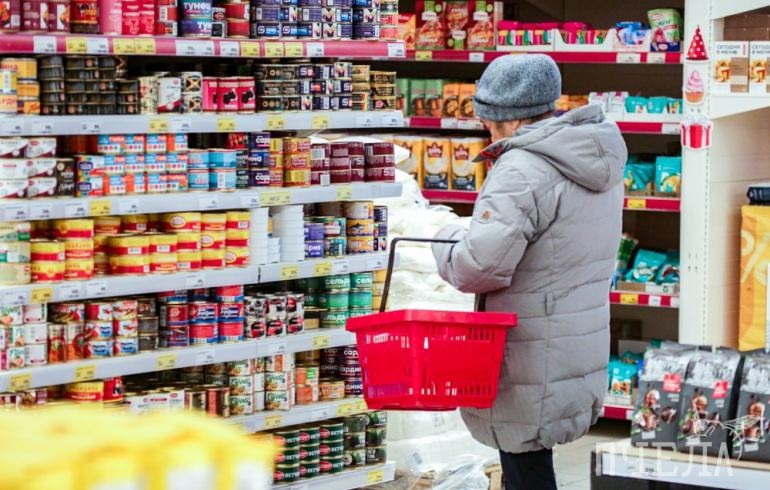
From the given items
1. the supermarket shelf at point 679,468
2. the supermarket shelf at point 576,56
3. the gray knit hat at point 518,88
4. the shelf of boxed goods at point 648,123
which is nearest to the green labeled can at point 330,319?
the supermarket shelf at point 679,468

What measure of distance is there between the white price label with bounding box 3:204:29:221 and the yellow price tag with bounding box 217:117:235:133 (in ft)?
2.61

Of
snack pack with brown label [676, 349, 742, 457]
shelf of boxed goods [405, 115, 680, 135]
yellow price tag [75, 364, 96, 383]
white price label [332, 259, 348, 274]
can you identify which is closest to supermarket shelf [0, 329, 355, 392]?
yellow price tag [75, 364, 96, 383]

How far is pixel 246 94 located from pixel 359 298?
93cm

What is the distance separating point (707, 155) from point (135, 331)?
3.40m

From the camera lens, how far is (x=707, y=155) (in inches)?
280

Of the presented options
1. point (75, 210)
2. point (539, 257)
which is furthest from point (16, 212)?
point (539, 257)

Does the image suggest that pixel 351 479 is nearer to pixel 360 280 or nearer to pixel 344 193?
pixel 360 280

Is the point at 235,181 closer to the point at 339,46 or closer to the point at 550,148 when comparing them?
the point at 339,46

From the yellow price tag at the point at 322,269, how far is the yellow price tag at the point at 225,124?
2.08 ft

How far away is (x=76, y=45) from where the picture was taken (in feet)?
14.8

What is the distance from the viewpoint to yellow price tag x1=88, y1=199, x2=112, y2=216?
462 centimetres

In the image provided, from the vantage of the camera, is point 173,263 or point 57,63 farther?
point 173,263

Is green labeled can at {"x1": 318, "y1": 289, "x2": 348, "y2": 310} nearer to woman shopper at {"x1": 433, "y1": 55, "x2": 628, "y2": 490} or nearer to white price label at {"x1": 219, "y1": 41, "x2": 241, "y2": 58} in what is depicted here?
white price label at {"x1": 219, "y1": 41, "x2": 241, "y2": 58}

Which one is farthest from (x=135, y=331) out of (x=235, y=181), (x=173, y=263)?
(x=235, y=181)
